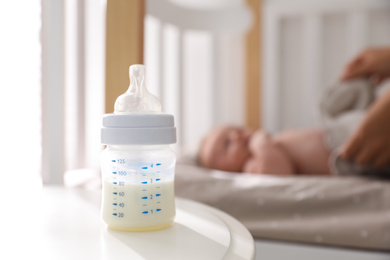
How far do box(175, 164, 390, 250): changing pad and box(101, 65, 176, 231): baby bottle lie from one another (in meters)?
0.38

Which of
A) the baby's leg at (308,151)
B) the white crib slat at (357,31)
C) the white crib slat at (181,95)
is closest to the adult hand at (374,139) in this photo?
the baby's leg at (308,151)

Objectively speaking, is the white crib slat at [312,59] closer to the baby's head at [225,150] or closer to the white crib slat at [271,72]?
the white crib slat at [271,72]

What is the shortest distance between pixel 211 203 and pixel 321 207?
215mm

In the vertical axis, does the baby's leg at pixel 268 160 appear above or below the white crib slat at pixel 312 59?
below

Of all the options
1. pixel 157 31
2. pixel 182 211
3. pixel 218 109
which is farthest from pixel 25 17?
pixel 218 109

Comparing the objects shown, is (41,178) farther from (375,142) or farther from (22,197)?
(375,142)

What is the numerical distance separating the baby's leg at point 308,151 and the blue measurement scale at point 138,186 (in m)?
0.70

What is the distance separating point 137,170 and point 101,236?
73mm

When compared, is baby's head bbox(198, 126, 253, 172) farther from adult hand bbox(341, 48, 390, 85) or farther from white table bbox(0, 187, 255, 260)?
white table bbox(0, 187, 255, 260)

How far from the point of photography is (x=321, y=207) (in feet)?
2.44

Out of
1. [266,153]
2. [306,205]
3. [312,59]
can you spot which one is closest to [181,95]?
[266,153]

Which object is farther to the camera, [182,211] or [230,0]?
[230,0]

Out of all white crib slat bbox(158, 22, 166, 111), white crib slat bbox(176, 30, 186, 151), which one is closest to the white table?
white crib slat bbox(158, 22, 166, 111)

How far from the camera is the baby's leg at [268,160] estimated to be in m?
0.96
